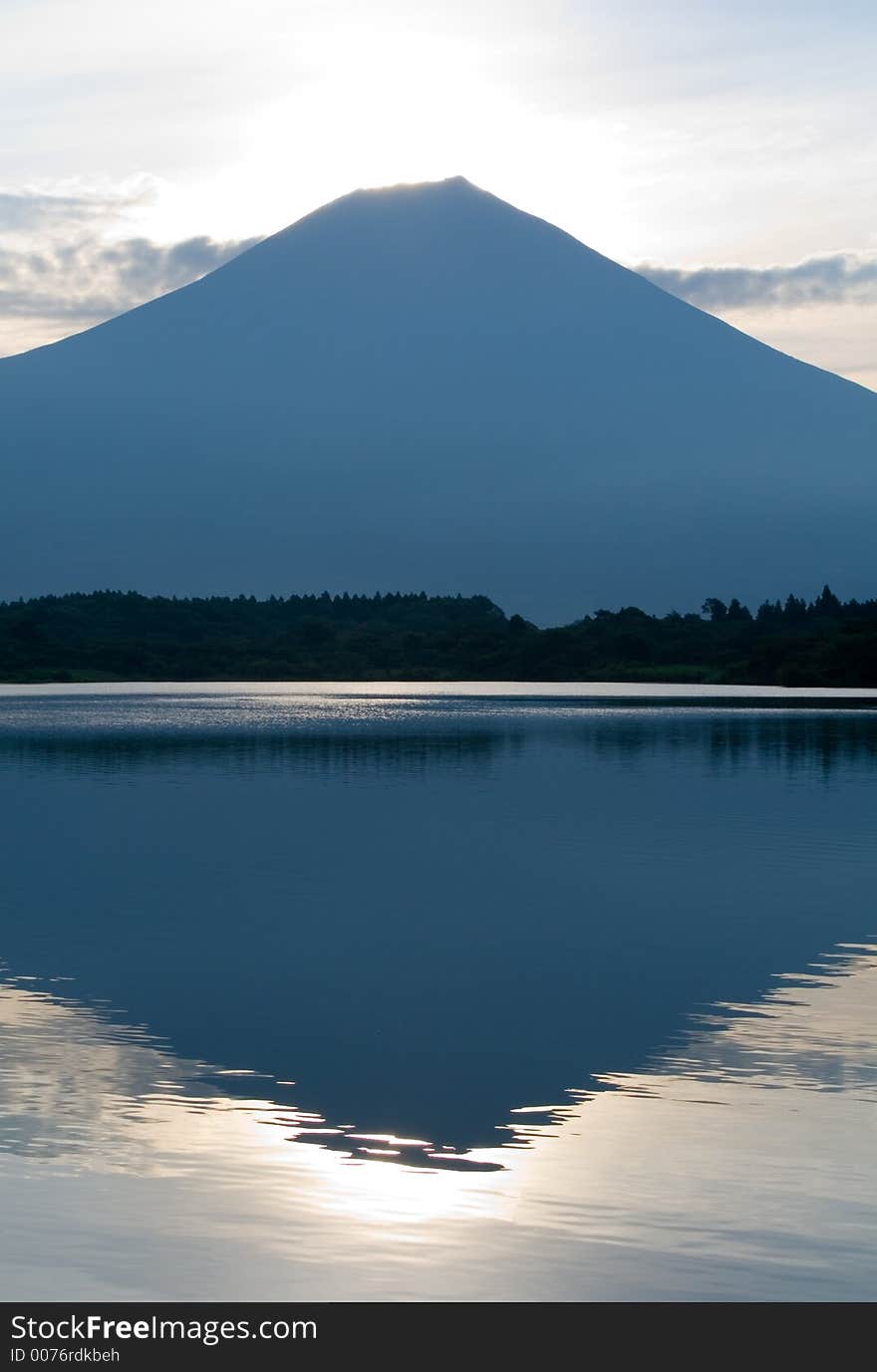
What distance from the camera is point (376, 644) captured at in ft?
562

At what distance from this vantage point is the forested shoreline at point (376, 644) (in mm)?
153750

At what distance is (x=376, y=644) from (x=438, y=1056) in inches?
6265

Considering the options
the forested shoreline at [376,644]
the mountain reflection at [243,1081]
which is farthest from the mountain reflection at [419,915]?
the forested shoreline at [376,644]

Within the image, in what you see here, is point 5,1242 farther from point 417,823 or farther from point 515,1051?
point 417,823

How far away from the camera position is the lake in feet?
27.5

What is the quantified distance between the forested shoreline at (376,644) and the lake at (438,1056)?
380 feet

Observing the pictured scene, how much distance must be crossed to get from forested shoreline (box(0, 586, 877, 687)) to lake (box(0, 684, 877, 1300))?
115681 mm

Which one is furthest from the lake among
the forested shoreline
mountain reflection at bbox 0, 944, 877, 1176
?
the forested shoreline

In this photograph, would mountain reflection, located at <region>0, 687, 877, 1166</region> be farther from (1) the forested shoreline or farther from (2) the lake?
(1) the forested shoreline

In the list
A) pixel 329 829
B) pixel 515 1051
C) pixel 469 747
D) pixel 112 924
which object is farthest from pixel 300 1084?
pixel 469 747

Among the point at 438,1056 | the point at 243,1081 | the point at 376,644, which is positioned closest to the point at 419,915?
the point at 438,1056

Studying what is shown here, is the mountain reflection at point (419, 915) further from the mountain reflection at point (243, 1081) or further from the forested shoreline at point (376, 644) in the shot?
the forested shoreline at point (376, 644)

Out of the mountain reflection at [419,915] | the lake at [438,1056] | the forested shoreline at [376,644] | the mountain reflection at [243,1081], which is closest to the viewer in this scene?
the lake at [438,1056]
